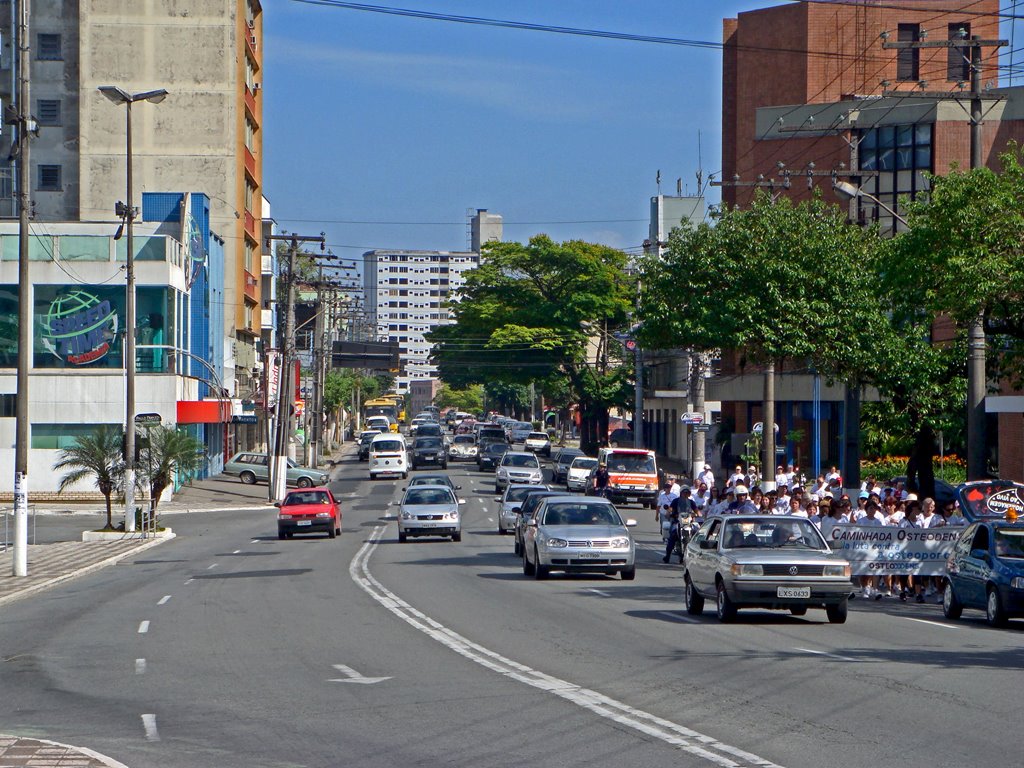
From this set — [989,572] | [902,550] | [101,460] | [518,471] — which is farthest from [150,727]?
[518,471]

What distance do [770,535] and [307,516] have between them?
2234 cm

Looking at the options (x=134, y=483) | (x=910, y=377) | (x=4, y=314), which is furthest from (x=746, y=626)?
(x=4, y=314)

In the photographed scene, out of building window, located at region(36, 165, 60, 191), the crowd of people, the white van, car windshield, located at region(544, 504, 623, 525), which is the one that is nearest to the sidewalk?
the crowd of people

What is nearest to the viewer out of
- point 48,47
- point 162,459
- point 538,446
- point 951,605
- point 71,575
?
point 951,605

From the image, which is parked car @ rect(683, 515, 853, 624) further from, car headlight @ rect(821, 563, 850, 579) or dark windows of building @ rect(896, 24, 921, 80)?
dark windows of building @ rect(896, 24, 921, 80)

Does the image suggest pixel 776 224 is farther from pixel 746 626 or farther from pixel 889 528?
pixel 746 626

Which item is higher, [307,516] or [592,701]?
[592,701]

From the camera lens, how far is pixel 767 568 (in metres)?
17.7

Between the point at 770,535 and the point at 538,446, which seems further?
the point at 538,446

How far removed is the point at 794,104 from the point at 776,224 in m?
43.5

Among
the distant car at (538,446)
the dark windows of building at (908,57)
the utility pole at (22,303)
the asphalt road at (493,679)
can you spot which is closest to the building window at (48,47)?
the distant car at (538,446)

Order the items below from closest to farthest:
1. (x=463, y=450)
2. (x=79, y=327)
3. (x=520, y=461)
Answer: (x=79, y=327), (x=520, y=461), (x=463, y=450)

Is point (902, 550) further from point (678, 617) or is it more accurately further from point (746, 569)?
point (746, 569)

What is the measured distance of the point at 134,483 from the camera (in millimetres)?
40562
